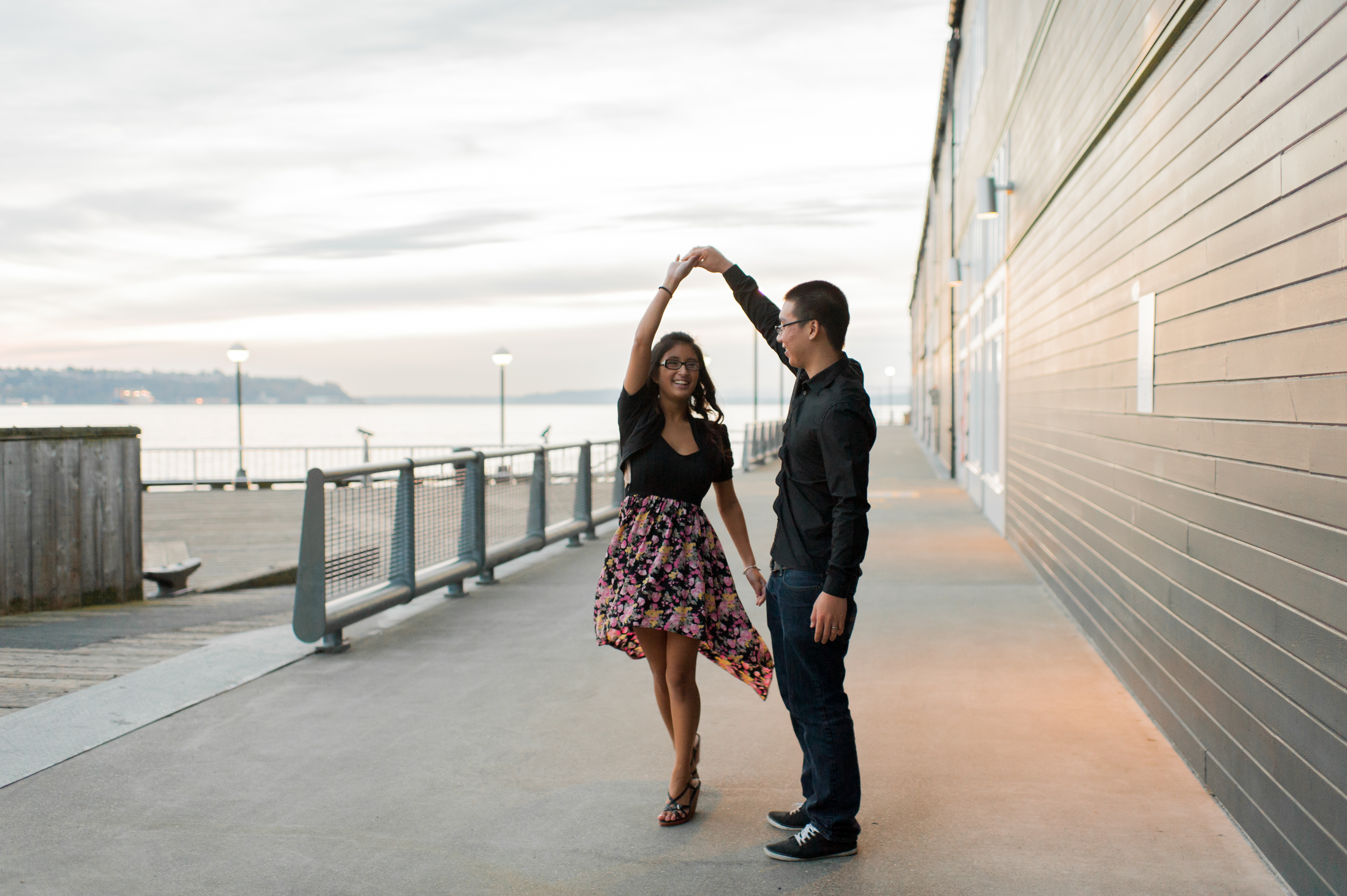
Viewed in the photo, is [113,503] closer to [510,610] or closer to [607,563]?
[510,610]

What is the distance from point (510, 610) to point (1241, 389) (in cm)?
519

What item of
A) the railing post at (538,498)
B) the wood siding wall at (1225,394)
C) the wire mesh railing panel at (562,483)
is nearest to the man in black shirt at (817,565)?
the wood siding wall at (1225,394)

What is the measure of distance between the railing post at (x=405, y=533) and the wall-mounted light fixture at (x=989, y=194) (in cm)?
738

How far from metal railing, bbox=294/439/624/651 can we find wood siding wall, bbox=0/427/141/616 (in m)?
2.07

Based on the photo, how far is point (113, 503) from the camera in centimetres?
796

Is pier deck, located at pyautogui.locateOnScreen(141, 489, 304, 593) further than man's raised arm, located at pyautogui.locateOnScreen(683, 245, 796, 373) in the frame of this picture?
Yes

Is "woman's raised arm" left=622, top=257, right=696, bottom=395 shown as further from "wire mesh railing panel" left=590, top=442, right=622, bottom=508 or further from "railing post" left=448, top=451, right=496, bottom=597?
"wire mesh railing panel" left=590, top=442, right=622, bottom=508

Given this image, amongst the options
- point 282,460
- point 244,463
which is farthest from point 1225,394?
point 282,460

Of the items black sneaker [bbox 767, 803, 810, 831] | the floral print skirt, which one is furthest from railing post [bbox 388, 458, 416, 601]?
black sneaker [bbox 767, 803, 810, 831]

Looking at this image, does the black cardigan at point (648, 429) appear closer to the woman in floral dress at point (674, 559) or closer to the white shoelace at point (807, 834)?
the woman in floral dress at point (674, 559)

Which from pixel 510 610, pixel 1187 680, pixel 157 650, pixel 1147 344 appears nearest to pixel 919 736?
pixel 1187 680

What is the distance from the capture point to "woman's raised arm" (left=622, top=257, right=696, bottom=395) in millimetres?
3529

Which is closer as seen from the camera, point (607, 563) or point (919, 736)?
point (607, 563)

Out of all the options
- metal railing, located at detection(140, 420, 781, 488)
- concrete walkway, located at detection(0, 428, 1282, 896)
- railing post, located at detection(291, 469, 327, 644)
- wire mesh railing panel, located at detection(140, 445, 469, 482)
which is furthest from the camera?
wire mesh railing panel, located at detection(140, 445, 469, 482)
